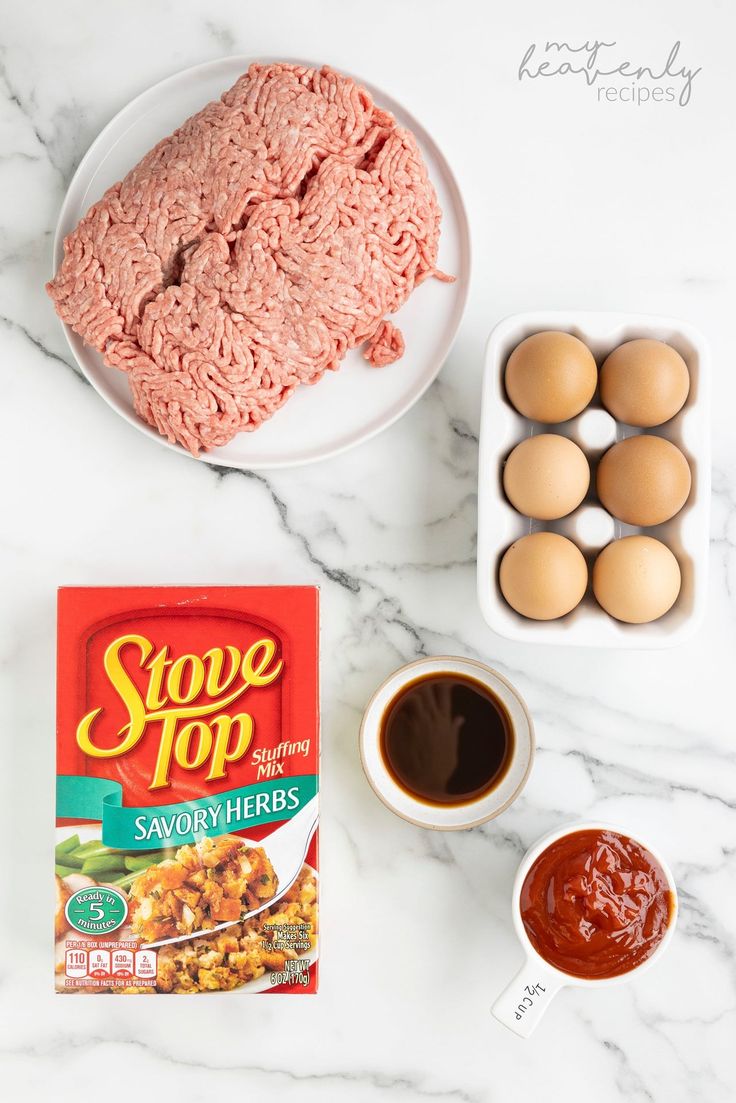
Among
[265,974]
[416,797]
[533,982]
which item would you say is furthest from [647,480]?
[265,974]

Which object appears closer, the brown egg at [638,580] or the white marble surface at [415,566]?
the brown egg at [638,580]

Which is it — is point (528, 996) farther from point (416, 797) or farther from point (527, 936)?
point (416, 797)

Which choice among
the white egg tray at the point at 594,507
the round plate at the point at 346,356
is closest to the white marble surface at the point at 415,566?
the round plate at the point at 346,356

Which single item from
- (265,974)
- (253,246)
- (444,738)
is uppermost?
(253,246)

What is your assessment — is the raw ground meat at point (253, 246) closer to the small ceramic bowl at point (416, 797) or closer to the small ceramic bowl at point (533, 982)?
the small ceramic bowl at point (416, 797)

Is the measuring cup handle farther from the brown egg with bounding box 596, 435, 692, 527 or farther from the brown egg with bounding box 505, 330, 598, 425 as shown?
the brown egg with bounding box 505, 330, 598, 425

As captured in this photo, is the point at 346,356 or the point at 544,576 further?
the point at 346,356

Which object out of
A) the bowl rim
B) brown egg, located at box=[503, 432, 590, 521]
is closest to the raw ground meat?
brown egg, located at box=[503, 432, 590, 521]
